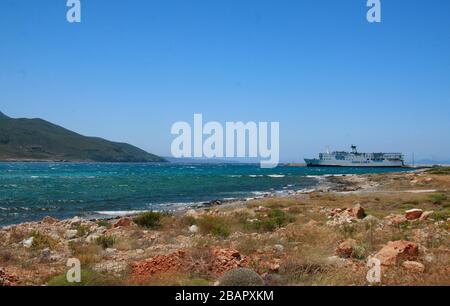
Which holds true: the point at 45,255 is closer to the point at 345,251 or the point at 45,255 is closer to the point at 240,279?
the point at 240,279

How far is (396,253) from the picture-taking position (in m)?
9.05

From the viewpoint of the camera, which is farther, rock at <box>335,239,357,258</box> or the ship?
the ship

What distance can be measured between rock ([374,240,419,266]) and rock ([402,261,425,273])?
0.38 metres

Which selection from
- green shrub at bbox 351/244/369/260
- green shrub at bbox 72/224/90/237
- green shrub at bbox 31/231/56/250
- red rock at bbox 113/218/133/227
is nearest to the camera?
green shrub at bbox 351/244/369/260

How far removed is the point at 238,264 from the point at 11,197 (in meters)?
32.8

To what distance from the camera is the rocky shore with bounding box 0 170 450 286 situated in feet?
25.9

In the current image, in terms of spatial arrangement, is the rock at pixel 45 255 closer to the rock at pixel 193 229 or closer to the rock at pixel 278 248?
the rock at pixel 193 229

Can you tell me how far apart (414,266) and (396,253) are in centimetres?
92

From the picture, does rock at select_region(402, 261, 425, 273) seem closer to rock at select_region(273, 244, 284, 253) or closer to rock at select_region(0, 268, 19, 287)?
rock at select_region(273, 244, 284, 253)

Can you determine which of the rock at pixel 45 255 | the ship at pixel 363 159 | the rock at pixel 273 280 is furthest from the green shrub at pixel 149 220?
the ship at pixel 363 159

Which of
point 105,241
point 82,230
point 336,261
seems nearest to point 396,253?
point 336,261

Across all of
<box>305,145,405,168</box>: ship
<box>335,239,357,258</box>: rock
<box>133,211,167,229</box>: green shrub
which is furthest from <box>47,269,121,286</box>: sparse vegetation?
<box>305,145,405,168</box>: ship
